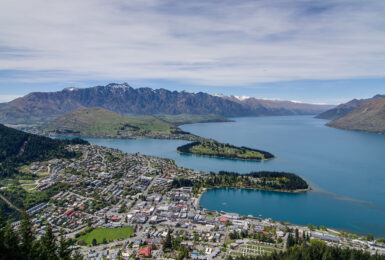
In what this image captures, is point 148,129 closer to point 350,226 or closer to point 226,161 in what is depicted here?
→ point 226,161

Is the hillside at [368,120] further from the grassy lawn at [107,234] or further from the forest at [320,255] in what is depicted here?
the grassy lawn at [107,234]

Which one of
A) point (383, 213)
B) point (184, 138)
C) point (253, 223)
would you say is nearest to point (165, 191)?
point (253, 223)

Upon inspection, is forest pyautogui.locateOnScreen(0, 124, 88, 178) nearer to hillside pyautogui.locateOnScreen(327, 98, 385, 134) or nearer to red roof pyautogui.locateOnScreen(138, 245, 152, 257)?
red roof pyautogui.locateOnScreen(138, 245, 152, 257)

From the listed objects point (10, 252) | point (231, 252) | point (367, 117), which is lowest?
point (231, 252)

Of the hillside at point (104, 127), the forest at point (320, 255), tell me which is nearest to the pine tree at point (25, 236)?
the forest at point (320, 255)

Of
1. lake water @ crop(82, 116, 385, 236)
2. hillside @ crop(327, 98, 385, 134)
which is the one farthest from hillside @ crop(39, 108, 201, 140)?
hillside @ crop(327, 98, 385, 134)

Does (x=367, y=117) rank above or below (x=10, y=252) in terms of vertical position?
above

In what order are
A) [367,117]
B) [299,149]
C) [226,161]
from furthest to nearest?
[367,117] → [299,149] → [226,161]
